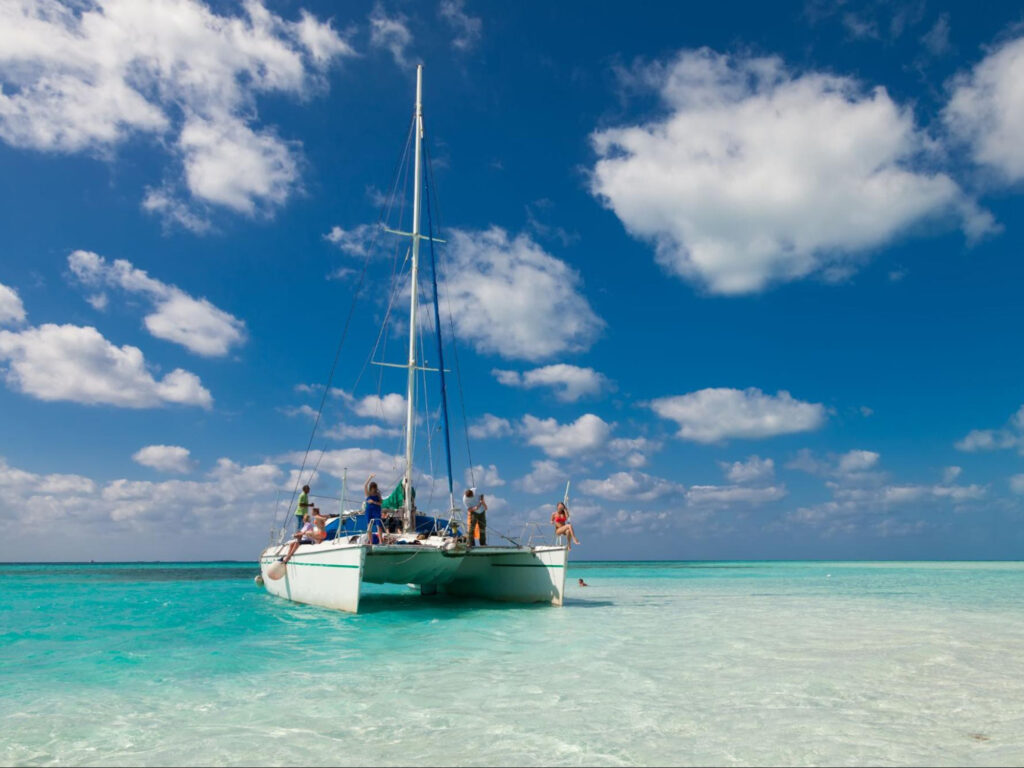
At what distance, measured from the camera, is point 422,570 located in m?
17.3

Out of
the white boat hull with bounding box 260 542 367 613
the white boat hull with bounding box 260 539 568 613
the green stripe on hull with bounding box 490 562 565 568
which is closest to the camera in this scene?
the white boat hull with bounding box 260 542 367 613

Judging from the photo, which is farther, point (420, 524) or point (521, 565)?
point (420, 524)

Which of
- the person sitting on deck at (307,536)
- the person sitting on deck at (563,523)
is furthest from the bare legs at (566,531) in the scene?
the person sitting on deck at (307,536)

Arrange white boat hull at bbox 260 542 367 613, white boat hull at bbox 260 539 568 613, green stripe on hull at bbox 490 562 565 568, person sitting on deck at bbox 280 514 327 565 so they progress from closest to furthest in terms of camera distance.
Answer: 1. white boat hull at bbox 260 542 367 613
2. white boat hull at bbox 260 539 568 613
3. green stripe on hull at bbox 490 562 565 568
4. person sitting on deck at bbox 280 514 327 565

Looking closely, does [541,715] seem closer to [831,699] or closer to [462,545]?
[831,699]

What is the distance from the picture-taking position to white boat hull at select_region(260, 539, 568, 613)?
1578 centimetres

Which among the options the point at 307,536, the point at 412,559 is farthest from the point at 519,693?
the point at 307,536

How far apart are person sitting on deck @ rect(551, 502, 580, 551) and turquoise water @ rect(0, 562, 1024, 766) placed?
2.20 meters

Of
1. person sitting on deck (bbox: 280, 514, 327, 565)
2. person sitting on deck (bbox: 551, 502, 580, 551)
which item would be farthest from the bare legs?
person sitting on deck (bbox: 280, 514, 327, 565)

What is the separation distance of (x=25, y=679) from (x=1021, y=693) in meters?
12.0

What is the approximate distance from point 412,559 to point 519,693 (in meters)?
8.90

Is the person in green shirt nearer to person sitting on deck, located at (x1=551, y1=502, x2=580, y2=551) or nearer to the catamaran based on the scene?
the catamaran

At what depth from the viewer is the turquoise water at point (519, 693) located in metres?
5.66

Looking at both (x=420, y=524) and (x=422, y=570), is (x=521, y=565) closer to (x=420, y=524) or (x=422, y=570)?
(x=422, y=570)
